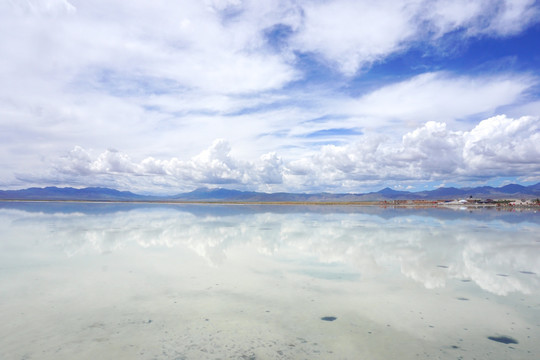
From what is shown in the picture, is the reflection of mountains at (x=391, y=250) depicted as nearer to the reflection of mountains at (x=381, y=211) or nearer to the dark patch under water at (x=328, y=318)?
the dark patch under water at (x=328, y=318)

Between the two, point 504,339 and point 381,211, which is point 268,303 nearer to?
point 504,339

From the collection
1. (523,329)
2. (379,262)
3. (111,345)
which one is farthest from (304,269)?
(111,345)

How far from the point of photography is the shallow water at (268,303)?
704 centimetres

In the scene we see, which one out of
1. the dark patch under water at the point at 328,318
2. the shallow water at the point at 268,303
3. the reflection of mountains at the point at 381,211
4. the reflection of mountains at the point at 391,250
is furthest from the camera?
the reflection of mountains at the point at 381,211

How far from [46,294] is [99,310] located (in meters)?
2.78

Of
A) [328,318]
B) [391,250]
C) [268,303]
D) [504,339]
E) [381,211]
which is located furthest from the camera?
[381,211]

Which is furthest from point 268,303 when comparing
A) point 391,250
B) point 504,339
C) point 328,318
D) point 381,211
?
point 381,211

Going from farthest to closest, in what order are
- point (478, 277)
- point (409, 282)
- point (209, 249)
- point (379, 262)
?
point (209, 249) → point (379, 262) → point (478, 277) → point (409, 282)

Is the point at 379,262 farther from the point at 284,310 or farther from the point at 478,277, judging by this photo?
the point at 284,310

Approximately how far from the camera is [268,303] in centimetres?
1002

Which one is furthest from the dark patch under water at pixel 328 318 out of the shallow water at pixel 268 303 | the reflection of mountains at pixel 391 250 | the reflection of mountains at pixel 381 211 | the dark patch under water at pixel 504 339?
the reflection of mountains at pixel 381 211

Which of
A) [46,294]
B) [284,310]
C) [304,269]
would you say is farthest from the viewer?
[304,269]

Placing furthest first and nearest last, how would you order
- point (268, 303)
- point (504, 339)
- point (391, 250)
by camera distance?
point (391, 250) < point (268, 303) < point (504, 339)

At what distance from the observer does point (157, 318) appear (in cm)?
866
